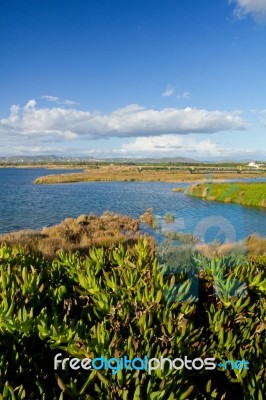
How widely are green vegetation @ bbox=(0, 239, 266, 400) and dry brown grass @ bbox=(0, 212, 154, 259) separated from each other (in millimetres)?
7856

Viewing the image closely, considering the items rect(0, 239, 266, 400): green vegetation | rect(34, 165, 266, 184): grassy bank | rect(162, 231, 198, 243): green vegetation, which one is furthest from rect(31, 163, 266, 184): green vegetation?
rect(0, 239, 266, 400): green vegetation

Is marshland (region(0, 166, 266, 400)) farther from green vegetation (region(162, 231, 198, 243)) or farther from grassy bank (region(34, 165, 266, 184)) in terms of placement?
grassy bank (region(34, 165, 266, 184))

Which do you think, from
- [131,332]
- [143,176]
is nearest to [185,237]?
[131,332]

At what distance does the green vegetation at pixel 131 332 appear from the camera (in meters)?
2.11

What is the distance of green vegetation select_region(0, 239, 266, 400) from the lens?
83.1 inches

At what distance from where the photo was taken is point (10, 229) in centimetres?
2050

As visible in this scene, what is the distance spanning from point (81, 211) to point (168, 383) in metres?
27.1

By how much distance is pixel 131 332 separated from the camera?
243 cm

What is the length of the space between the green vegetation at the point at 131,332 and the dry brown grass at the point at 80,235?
7856mm

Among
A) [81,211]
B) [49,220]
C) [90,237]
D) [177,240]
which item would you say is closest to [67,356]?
[177,240]

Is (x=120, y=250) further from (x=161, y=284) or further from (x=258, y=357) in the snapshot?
(x=258, y=357)

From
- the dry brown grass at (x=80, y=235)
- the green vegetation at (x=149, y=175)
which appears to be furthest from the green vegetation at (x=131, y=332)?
the green vegetation at (x=149, y=175)

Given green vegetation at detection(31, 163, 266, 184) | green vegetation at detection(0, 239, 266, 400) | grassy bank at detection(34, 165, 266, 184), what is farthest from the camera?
green vegetation at detection(31, 163, 266, 184)

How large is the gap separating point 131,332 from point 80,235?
14.4 metres
